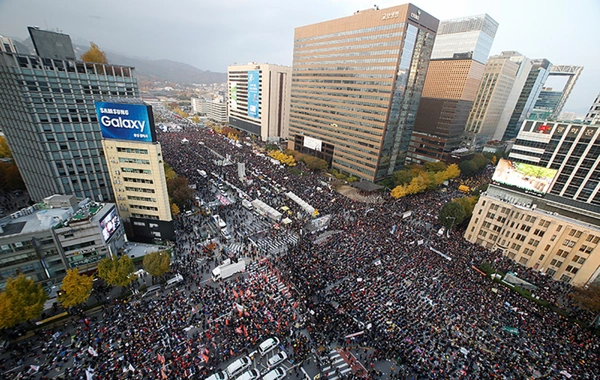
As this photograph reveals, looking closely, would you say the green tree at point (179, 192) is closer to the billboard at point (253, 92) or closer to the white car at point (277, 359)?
the white car at point (277, 359)

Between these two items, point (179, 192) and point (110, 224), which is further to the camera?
point (179, 192)

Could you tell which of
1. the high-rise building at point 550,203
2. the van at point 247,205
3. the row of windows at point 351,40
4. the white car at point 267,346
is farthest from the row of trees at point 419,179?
the white car at point 267,346

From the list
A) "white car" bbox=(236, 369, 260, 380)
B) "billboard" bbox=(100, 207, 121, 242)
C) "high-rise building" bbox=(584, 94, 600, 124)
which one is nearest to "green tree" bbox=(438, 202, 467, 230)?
"high-rise building" bbox=(584, 94, 600, 124)

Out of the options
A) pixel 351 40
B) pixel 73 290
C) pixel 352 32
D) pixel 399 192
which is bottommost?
pixel 399 192

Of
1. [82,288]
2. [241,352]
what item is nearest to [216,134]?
[82,288]

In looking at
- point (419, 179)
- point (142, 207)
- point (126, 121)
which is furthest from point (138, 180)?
point (419, 179)

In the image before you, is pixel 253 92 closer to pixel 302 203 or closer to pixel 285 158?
pixel 285 158

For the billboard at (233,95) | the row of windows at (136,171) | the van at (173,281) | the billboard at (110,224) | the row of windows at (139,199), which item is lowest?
the van at (173,281)
